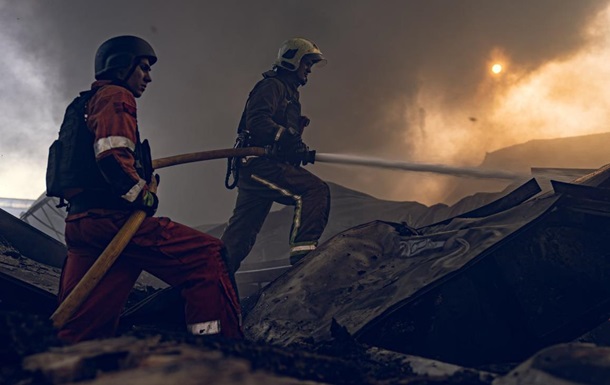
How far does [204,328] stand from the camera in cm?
219

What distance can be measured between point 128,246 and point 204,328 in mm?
566

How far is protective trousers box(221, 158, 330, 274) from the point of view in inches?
157

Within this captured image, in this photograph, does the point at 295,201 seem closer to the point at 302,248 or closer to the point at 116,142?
the point at 302,248

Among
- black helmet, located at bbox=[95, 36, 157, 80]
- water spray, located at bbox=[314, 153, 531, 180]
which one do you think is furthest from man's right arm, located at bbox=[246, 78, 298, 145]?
black helmet, located at bbox=[95, 36, 157, 80]

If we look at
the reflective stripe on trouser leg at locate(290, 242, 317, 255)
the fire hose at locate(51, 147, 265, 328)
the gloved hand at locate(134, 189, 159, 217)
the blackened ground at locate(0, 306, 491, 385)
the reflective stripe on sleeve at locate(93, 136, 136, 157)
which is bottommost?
the blackened ground at locate(0, 306, 491, 385)

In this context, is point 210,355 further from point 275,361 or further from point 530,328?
point 530,328

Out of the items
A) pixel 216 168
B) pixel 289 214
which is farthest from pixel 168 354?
pixel 216 168

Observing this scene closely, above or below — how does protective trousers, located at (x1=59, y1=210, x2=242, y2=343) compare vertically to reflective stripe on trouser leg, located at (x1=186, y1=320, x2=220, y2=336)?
above

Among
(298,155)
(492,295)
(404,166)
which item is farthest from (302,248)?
(404,166)

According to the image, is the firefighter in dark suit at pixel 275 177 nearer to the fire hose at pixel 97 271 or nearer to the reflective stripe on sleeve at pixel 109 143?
the fire hose at pixel 97 271

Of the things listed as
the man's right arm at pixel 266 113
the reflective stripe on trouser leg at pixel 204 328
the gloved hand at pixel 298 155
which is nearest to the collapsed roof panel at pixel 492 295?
the reflective stripe on trouser leg at pixel 204 328

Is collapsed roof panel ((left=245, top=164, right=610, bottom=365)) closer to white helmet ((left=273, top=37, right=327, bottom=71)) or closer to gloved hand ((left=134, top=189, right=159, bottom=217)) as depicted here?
gloved hand ((left=134, top=189, right=159, bottom=217))

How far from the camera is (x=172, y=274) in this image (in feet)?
7.52

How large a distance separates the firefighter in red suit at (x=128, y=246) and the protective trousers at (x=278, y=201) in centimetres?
164
